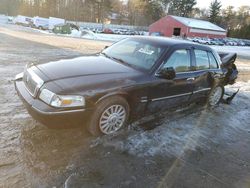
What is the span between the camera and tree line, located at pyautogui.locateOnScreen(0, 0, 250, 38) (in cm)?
6731

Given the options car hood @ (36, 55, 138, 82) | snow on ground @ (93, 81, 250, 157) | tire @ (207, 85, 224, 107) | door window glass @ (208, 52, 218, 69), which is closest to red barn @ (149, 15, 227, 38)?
tire @ (207, 85, 224, 107)

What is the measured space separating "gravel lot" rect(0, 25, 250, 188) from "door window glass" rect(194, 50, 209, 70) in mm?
1283

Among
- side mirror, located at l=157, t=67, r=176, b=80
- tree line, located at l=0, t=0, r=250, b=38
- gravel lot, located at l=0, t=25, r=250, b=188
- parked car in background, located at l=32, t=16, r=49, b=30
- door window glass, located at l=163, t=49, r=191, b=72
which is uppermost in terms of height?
tree line, located at l=0, t=0, r=250, b=38

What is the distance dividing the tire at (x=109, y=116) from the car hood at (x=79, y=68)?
500 mm

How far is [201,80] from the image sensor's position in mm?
5324

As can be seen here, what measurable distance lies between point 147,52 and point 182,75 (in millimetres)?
842

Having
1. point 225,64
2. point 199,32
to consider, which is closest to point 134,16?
point 199,32

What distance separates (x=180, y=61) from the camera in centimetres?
477

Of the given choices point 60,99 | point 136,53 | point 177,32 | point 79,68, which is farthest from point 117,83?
point 177,32

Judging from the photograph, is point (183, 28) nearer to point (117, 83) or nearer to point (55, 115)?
point (117, 83)

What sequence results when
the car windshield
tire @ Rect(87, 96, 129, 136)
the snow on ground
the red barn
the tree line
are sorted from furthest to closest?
the tree line
the red barn
the car windshield
the snow on ground
tire @ Rect(87, 96, 129, 136)

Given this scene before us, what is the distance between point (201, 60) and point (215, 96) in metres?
1.45

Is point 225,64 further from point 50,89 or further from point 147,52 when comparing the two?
point 50,89

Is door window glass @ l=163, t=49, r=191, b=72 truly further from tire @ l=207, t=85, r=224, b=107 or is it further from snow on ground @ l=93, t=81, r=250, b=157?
tire @ l=207, t=85, r=224, b=107
